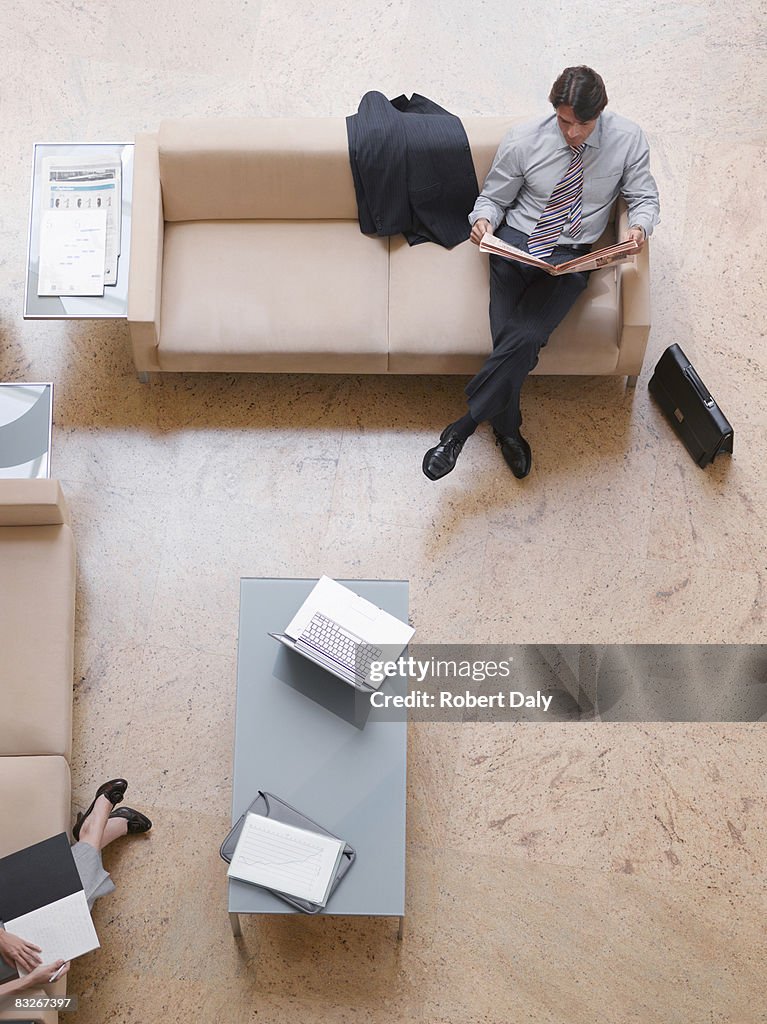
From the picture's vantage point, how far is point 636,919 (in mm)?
3576

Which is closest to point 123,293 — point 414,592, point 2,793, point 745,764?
point 414,592

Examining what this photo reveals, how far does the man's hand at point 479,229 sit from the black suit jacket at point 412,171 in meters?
0.26

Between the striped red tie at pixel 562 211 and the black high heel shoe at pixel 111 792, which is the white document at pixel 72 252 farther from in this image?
the black high heel shoe at pixel 111 792

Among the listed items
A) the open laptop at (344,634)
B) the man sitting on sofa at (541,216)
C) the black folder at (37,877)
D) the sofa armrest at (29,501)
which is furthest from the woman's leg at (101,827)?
the man sitting on sofa at (541,216)

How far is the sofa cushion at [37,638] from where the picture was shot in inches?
135

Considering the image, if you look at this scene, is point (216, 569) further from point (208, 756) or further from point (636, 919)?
point (636, 919)

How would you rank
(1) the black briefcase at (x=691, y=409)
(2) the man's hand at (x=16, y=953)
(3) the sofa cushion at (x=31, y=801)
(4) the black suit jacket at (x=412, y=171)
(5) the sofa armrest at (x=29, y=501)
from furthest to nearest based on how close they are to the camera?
(1) the black briefcase at (x=691, y=409), (4) the black suit jacket at (x=412, y=171), (5) the sofa armrest at (x=29, y=501), (3) the sofa cushion at (x=31, y=801), (2) the man's hand at (x=16, y=953)

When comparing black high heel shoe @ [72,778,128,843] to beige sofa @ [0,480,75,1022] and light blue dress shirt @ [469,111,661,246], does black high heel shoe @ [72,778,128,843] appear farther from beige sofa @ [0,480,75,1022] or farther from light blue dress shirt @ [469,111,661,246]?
light blue dress shirt @ [469,111,661,246]

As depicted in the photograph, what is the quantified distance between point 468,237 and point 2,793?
8.01 feet

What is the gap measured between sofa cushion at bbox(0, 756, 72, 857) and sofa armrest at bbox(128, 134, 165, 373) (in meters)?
1.45

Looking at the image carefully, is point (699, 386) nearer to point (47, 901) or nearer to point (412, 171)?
point (412, 171)

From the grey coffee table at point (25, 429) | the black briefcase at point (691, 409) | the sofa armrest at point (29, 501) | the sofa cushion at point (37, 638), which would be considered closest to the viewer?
the sofa cushion at point (37, 638)

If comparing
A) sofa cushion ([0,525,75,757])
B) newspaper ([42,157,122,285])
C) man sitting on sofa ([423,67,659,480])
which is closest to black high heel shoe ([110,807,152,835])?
sofa cushion ([0,525,75,757])

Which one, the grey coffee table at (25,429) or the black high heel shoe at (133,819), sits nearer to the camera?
the black high heel shoe at (133,819)
